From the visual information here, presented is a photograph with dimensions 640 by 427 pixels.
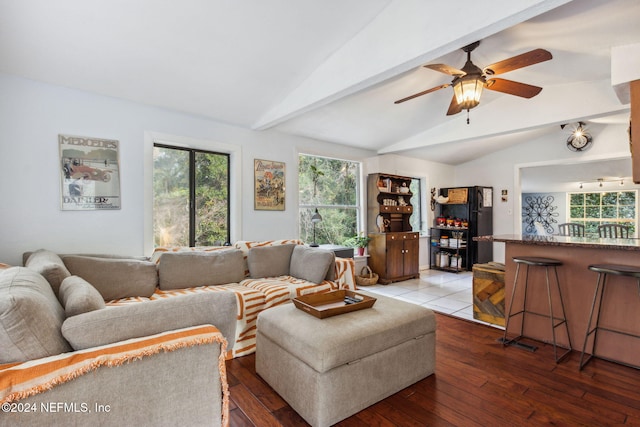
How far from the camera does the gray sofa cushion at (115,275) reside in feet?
8.13

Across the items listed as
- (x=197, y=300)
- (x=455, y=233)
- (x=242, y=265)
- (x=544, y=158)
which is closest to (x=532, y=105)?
(x=544, y=158)

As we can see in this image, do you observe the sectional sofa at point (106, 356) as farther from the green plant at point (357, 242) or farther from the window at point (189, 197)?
the green plant at point (357, 242)

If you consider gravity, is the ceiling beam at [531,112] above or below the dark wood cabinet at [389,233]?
above

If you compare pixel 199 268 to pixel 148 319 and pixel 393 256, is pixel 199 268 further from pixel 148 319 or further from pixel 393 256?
pixel 393 256

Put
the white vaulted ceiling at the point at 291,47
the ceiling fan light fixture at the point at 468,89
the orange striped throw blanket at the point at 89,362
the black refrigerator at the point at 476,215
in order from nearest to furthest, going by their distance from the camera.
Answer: the orange striped throw blanket at the point at 89,362 → the white vaulted ceiling at the point at 291,47 → the ceiling fan light fixture at the point at 468,89 → the black refrigerator at the point at 476,215

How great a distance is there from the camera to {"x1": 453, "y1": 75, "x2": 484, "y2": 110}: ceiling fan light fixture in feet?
8.92

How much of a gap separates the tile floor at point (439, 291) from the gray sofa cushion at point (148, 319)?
289cm

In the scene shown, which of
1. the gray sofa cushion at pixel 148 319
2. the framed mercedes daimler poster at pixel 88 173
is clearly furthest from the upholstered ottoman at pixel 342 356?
the framed mercedes daimler poster at pixel 88 173

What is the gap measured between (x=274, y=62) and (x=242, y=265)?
203cm

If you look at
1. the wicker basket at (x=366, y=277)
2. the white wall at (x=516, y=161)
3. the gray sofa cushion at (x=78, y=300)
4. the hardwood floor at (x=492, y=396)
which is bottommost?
the hardwood floor at (x=492, y=396)

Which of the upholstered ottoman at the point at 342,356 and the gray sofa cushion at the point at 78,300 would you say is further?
the upholstered ottoman at the point at 342,356

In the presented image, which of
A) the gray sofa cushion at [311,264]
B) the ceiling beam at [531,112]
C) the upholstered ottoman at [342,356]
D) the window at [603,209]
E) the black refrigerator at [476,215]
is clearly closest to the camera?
the upholstered ottoman at [342,356]

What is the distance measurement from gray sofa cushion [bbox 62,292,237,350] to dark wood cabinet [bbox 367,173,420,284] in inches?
153

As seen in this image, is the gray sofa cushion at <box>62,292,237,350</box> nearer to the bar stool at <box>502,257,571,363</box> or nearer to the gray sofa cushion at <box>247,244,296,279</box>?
the gray sofa cushion at <box>247,244,296,279</box>
